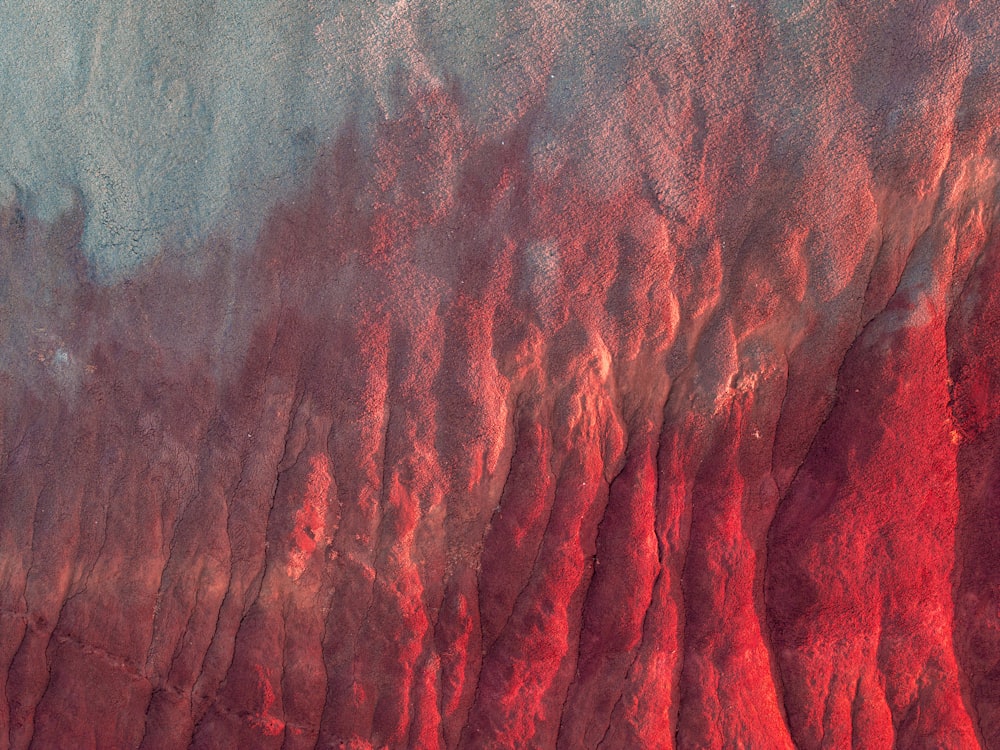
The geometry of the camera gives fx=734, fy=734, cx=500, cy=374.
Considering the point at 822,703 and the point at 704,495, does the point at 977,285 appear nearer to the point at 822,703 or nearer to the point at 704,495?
the point at 704,495

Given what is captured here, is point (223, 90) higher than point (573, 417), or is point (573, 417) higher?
point (223, 90)

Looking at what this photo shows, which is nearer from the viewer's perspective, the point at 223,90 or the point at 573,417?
the point at 573,417

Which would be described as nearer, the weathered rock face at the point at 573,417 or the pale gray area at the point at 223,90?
the weathered rock face at the point at 573,417

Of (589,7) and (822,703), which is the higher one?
(589,7)

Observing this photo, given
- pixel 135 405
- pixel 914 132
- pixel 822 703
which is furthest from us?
pixel 135 405

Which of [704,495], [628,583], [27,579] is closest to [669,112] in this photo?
[704,495]

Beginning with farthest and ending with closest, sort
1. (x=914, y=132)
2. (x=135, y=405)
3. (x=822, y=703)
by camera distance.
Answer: (x=135, y=405)
(x=822, y=703)
(x=914, y=132)

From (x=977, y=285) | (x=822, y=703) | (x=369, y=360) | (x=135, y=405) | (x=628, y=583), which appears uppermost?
(x=977, y=285)

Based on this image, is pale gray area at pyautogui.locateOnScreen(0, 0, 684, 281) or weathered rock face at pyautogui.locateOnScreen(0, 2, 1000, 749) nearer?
weathered rock face at pyautogui.locateOnScreen(0, 2, 1000, 749)
